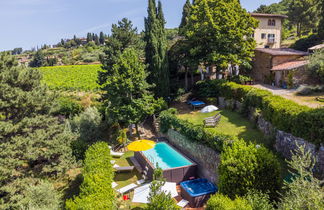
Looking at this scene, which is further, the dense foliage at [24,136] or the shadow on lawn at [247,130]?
the shadow on lawn at [247,130]

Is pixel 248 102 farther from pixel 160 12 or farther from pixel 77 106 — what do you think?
pixel 77 106

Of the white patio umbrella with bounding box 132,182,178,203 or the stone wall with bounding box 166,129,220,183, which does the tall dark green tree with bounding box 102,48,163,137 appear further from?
the white patio umbrella with bounding box 132,182,178,203

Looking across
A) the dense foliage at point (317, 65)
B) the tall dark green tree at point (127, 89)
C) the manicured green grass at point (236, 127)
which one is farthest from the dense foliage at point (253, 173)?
the dense foliage at point (317, 65)

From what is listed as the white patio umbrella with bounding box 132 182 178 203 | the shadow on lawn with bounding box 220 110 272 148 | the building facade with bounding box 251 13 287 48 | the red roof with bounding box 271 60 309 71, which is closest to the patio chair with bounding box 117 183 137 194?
the white patio umbrella with bounding box 132 182 178 203

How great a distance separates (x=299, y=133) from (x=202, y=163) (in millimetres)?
7182

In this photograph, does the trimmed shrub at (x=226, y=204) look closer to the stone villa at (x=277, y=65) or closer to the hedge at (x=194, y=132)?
the hedge at (x=194, y=132)

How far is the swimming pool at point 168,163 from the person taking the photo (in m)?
16.9

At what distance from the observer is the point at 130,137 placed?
87.9 feet

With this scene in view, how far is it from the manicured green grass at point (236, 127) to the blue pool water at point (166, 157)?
3.87 m

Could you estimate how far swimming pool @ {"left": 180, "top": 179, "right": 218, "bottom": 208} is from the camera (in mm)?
14109

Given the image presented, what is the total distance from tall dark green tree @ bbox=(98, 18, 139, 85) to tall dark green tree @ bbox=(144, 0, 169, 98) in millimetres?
2042

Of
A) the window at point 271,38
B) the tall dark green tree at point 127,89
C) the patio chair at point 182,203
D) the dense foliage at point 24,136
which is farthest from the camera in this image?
the window at point 271,38

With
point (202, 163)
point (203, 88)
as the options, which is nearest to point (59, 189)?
point (202, 163)

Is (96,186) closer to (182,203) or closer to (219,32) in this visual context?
(182,203)
